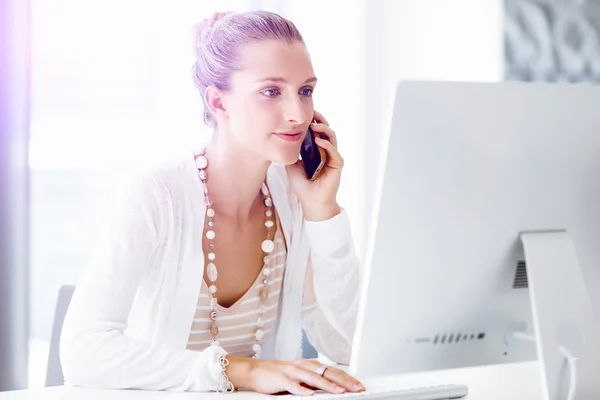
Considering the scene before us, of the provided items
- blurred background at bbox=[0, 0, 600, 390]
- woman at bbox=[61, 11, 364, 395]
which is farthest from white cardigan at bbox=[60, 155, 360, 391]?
blurred background at bbox=[0, 0, 600, 390]

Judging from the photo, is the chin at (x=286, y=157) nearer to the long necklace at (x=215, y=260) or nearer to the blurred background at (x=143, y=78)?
the long necklace at (x=215, y=260)

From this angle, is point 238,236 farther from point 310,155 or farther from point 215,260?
point 310,155

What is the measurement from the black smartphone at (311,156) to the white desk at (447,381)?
0.51m

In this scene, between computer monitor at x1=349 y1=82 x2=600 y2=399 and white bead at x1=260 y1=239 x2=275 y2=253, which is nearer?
computer monitor at x1=349 y1=82 x2=600 y2=399

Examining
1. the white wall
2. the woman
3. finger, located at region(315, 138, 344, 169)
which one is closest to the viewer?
the woman

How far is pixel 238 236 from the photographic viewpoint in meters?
1.83

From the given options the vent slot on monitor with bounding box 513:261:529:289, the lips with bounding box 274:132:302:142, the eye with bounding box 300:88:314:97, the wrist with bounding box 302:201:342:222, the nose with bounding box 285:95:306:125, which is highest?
the eye with bounding box 300:88:314:97

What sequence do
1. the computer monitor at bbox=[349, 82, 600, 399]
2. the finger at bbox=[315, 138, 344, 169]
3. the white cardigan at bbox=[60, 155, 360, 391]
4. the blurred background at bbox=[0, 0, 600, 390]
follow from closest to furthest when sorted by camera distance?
the computer monitor at bbox=[349, 82, 600, 399], the white cardigan at bbox=[60, 155, 360, 391], the finger at bbox=[315, 138, 344, 169], the blurred background at bbox=[0, 0, 600, 390]

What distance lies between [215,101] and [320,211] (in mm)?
342

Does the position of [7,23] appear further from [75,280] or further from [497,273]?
[497,273]

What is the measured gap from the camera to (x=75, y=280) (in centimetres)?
291

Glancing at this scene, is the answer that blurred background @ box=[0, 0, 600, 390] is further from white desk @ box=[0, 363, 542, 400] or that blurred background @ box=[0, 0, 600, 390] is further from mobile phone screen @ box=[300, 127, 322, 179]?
white desk @ box=[0, 363, 542, 400]

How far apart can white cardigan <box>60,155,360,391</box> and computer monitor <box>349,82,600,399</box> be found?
0.42m

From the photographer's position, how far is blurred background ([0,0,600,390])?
2.65 meters
